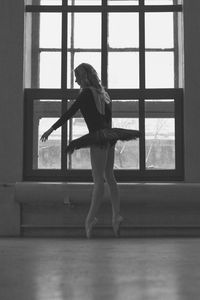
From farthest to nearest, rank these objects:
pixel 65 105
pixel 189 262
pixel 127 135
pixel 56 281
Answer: pixel 65 105
pixel 127 135
pixel 189 262
pixel 56 281

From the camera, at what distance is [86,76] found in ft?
12.8

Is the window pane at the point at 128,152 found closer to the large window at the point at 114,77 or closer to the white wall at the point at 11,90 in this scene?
the large window at the point at 114,77

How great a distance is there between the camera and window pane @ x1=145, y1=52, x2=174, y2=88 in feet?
15.3

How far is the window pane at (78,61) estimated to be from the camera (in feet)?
15.4

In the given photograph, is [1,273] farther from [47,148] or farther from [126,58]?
[126,58]

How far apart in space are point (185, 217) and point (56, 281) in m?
2.71

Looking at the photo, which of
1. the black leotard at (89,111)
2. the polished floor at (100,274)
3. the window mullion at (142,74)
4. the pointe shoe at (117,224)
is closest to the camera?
the polished floor at (100,274)

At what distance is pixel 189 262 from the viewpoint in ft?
7.54

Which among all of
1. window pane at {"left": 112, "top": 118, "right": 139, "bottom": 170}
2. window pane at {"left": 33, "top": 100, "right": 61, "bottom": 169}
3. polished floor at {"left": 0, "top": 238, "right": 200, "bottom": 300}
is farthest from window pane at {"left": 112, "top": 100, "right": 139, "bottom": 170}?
polished floor at {"left": 0, "top": 238, "right": 200, "bottom": 300}

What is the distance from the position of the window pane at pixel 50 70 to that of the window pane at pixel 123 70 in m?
0.45

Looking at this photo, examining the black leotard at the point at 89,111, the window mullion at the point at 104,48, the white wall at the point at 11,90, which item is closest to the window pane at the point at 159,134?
the window mullion at the point at 104,48

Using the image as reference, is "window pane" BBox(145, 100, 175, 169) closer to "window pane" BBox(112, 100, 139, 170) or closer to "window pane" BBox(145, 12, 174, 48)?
"window pane" BBox(112, 100, 139, 170)

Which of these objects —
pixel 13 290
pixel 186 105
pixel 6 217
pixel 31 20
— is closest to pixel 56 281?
pixel 13 290

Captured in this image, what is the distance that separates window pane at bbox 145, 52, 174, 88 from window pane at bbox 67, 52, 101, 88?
0.44 m
